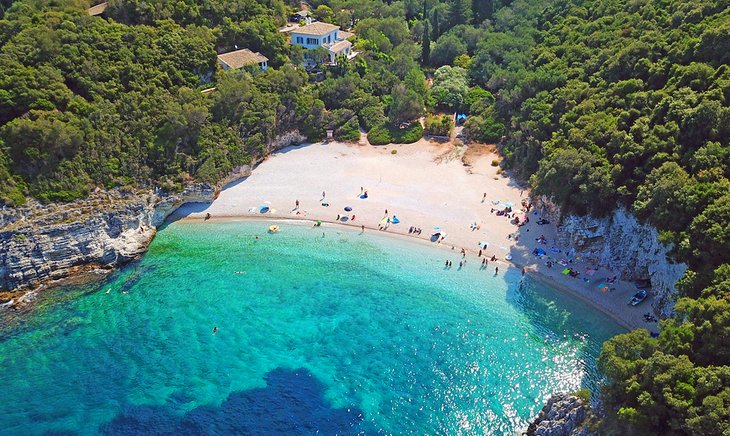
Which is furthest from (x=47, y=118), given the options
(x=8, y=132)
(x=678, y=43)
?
(x=678, y=43)

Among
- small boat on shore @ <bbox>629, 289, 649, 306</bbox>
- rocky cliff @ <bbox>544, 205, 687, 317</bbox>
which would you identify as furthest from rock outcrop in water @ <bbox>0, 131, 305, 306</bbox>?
small boat on shore @ <bbox>629, 289, 649, 306</bbox>

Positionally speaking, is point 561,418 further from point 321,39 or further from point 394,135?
point 321,39

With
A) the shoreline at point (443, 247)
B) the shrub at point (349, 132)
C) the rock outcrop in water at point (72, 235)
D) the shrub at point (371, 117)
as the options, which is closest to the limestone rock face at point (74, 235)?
the rock outcrop in water at point (72, 235)

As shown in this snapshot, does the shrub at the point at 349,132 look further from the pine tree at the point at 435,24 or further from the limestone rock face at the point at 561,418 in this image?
the limestone rock face at the point at 561,418

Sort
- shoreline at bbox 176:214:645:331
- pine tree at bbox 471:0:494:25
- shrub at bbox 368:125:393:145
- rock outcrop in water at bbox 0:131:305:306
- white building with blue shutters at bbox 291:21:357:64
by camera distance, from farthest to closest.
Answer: pine tree at bbox 471:0:494:25
white building with blue shutters at bbox 291:21:357:64
shrub at bbox 368:125:393:145
rock outcrop in water at bbox 0:131:305:306
shoreline at bbox 176:214:645:331

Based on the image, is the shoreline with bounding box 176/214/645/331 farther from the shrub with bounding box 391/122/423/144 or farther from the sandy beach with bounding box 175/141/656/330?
the shrub with bounding box 391/122/423/144

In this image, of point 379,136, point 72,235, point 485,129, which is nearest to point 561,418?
point 485,129

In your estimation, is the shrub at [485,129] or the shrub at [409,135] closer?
the shrub at [485,129]

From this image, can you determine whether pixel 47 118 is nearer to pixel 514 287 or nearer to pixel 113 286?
pixel 113 286
